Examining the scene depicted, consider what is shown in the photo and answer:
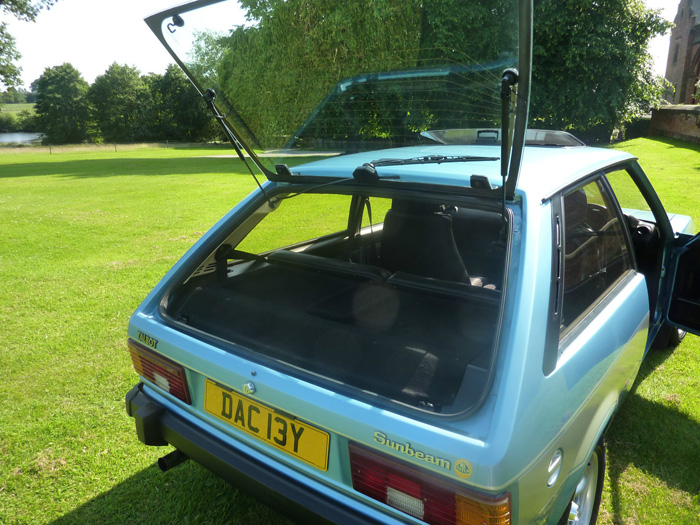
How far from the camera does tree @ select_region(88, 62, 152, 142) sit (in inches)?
2498

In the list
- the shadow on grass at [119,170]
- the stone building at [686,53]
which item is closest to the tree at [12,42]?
the shadow on grass at [119,170]

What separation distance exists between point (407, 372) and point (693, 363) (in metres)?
3.14

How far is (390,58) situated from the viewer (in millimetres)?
1805

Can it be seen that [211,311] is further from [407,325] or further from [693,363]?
[693,363]

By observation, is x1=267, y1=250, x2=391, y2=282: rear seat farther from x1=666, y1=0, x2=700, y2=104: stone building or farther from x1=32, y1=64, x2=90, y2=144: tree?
x1=32, y1=64, x2=90, y2=144: tree

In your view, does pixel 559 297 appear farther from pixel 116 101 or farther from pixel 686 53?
pixel 116 101

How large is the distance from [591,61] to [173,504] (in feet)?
72.8

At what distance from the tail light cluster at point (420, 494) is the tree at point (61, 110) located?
244ft

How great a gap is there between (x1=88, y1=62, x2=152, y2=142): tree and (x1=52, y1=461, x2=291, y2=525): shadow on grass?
225 ft

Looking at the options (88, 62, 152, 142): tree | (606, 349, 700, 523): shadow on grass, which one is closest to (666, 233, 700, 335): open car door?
(606, 349, 700, 523): shadow on grass

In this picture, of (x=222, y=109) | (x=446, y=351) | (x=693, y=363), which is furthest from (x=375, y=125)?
(x=693, y=363)

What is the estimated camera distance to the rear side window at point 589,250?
1.77 m

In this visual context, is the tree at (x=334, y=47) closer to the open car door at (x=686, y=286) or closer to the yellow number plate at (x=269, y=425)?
the yellow number plate at (x=269, y=425)

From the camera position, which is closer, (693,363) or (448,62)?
(448,62)
